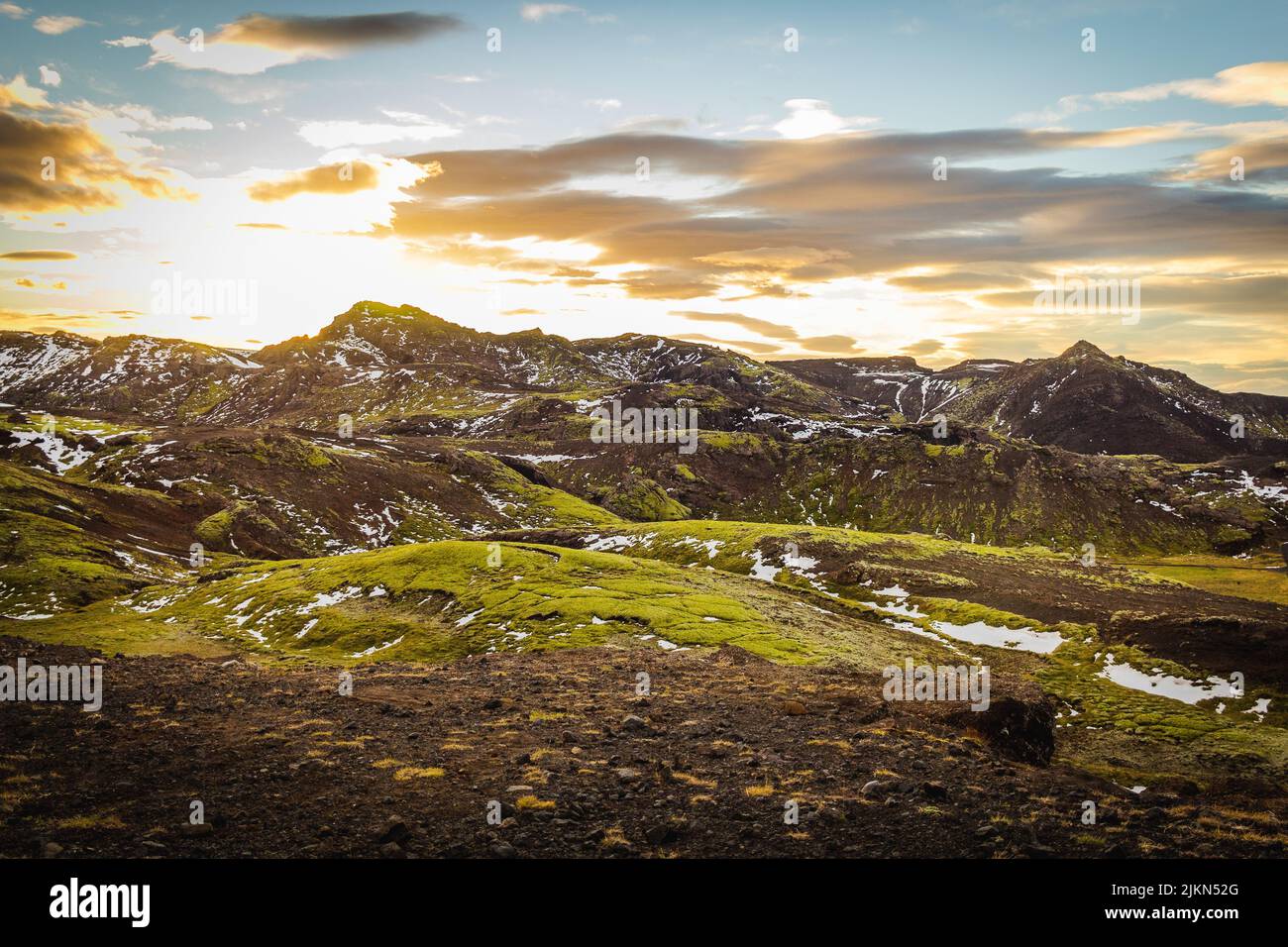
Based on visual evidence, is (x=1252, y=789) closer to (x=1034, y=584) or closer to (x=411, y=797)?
(x=411, y=797)

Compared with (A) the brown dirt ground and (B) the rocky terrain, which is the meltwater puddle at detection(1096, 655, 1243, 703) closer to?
(B) the rocky terrain

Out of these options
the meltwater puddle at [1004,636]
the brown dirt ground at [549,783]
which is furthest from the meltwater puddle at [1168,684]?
the brown dirt ground at [549,783]

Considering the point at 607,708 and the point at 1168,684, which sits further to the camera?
the point at 1168,684

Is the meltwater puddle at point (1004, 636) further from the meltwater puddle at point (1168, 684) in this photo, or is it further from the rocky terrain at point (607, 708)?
the meltwater puddle at point (1168, 684)

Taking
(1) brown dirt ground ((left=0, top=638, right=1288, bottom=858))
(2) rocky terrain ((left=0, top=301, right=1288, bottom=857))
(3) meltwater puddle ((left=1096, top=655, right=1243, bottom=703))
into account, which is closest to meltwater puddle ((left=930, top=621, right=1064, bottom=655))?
(2) rocky terrain ((left=0, top=301, right=1288, bottom=857))

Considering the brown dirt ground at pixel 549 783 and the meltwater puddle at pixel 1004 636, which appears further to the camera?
the meltwater puddle at pixel 1004 636

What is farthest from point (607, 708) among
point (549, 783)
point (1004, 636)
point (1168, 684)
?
point (1004, 636)

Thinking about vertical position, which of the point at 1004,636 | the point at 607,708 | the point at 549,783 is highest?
the point at 549,783

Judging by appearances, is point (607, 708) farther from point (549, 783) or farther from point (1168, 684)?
point (1168, 684)

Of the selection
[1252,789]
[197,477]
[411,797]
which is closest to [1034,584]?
[1252,789]

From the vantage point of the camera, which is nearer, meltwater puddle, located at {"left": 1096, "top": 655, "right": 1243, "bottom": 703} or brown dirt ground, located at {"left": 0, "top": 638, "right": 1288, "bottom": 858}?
brown dirt ground, located at {"left": 0, "top": 638, "right": 1288, "bottom": 858}

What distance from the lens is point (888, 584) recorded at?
87.4 metres

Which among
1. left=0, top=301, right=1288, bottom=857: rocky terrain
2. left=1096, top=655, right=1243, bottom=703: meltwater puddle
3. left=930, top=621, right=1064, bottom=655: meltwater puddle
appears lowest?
left=930, top=621, right=1064, bottom=655: meltwater puddle
